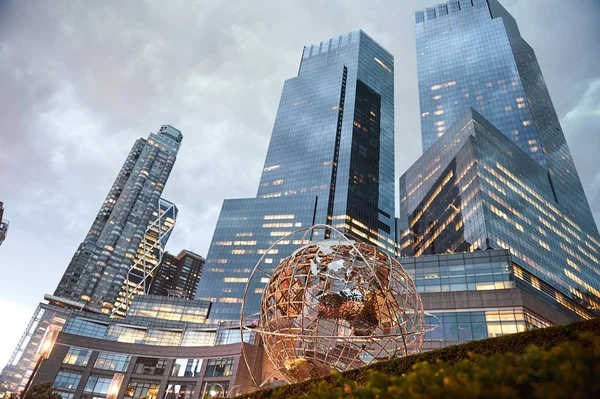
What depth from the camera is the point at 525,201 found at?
85.2 metres

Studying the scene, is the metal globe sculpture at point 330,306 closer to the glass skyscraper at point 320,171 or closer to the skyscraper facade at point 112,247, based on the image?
the glass skyscraper at point 320,171

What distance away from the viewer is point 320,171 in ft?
426

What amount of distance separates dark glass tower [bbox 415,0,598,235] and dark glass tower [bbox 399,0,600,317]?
1.50 ft

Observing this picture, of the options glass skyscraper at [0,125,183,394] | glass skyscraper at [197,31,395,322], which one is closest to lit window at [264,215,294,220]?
glass skyscraper at [197,31,395,322]

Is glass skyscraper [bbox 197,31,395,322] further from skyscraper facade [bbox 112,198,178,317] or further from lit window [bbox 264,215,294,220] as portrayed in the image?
skyscraper facade [bbox 112,198,178,317]

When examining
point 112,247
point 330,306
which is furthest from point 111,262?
point 330,306

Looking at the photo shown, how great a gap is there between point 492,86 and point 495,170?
206 feet

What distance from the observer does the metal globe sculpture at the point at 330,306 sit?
1473cm

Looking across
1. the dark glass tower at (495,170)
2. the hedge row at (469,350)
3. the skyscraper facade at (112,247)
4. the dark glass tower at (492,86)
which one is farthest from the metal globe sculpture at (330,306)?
the skyscraper facade at (112,247)

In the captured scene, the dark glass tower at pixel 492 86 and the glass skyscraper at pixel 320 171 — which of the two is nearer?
the glass skyscraper at pixel 320 171

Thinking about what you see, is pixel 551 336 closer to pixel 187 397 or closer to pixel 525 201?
pixel 187 397

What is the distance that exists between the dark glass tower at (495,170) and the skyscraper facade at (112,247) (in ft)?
417

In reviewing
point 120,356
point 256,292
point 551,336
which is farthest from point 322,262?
point 256,292

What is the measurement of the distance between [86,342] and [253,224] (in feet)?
205
